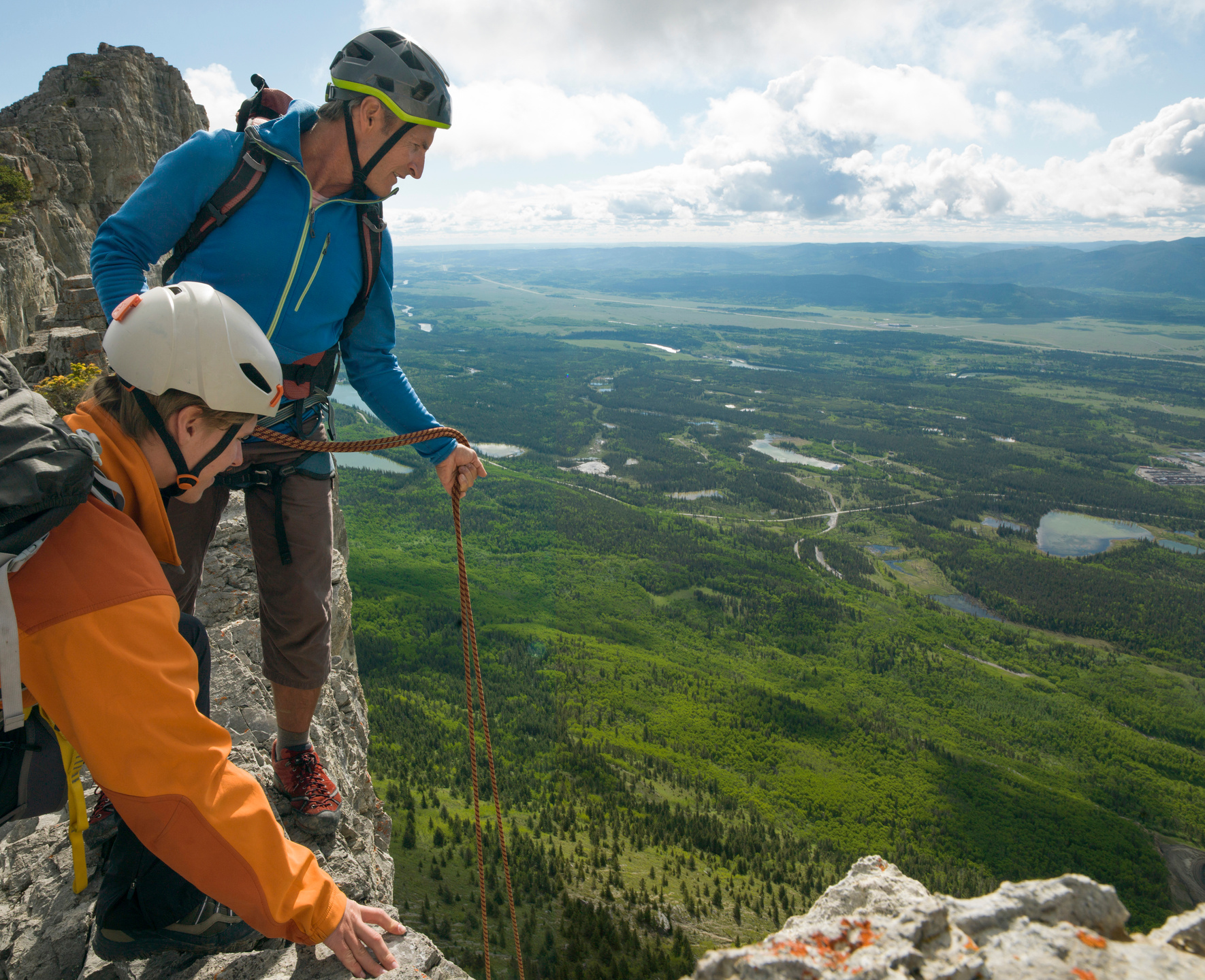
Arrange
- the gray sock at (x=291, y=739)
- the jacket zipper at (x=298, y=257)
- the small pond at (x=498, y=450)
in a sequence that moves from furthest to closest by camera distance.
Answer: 1. the small pond at (x=498, y=450)
2. the gray sock at (x=291, y=739)
3. the jacket zipper at (x=298, y=257)

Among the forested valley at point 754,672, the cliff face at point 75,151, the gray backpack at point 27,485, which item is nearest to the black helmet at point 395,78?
the gray backpack at point 27,485

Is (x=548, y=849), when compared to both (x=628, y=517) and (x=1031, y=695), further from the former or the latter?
(x=628, y=517)

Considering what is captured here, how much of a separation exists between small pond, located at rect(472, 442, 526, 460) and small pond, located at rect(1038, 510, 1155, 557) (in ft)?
210

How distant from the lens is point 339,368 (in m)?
3.21

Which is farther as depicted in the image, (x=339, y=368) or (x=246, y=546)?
(x=246, y=546)

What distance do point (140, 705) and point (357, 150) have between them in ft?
7.19

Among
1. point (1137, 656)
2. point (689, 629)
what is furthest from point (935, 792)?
point (1137, 656)

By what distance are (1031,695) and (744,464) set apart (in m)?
51.8

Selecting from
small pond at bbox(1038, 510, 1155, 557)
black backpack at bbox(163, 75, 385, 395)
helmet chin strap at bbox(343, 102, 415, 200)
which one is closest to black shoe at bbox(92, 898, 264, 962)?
black backpack at bbox(163, 75, 385, 395)

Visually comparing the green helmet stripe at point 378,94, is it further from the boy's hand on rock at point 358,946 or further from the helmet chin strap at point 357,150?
the boy's hand on rock at point 358,946

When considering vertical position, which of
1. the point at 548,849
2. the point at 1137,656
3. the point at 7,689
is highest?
the point at 7,689

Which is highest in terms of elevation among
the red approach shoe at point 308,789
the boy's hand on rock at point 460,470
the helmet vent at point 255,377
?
the helmet vent at point 255,377

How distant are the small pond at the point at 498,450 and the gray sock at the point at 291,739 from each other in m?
87.0

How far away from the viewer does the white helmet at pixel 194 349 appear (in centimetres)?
192
